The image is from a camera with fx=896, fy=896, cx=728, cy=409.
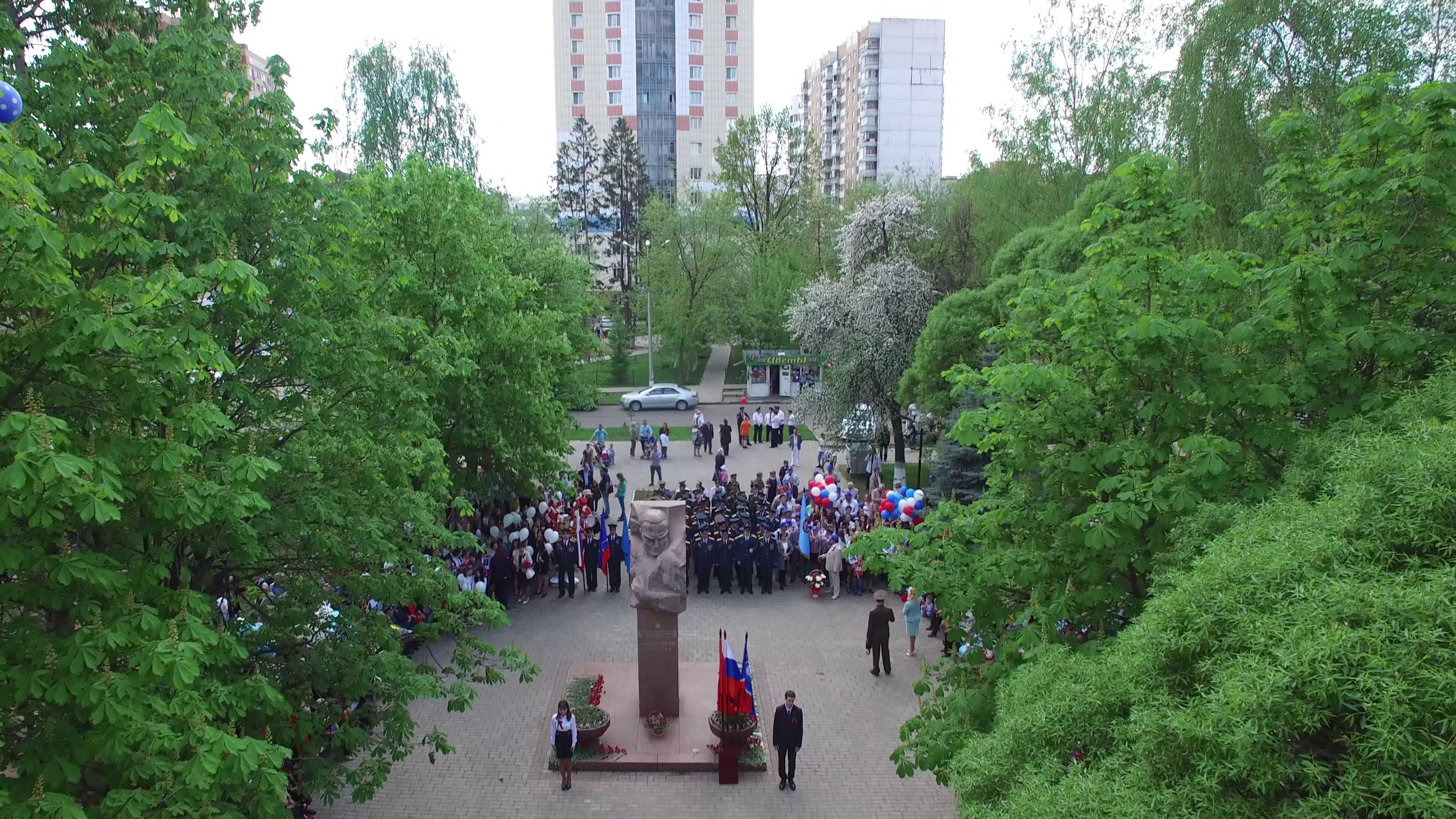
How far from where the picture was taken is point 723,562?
17938 mm

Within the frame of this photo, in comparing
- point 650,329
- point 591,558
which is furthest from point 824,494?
point 650,329

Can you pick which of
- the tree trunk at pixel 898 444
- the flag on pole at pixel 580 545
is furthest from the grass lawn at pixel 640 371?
the flag on pole at pixel 580 545

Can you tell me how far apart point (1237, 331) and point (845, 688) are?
28.3 ft

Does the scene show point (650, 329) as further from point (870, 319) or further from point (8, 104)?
point (8, 104)

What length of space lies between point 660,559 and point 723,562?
18.2 ft

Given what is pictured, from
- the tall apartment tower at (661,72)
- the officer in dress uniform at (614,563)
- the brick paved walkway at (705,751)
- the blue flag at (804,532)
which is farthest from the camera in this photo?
the tall apartment tower at (661,72)

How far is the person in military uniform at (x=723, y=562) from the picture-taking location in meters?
17.9

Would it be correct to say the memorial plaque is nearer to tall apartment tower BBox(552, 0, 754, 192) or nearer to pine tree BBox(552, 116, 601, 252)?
pine tree BBox(552, 116, 601, 252)

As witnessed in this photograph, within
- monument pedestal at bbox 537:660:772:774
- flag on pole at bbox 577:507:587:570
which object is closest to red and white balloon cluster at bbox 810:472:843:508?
flag on pole at bbox 577:507:587:570

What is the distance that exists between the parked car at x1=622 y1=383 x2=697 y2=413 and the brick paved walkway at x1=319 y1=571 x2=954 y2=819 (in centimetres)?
2198

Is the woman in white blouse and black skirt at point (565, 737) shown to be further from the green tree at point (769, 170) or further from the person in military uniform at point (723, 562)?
the green tree at point (769, 170)

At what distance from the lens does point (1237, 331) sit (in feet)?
25.1

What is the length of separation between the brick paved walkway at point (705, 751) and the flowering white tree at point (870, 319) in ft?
24.4

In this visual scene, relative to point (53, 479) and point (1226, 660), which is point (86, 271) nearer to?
point (53, 479)
